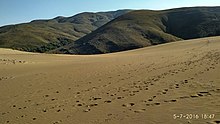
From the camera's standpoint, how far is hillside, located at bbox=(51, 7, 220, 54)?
3337 inches

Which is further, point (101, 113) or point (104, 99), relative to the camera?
point (104, 99)

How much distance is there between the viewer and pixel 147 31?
9944cm

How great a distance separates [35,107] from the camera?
29.7 feet

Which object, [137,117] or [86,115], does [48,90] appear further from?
[137,117]

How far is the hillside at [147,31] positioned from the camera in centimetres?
8475

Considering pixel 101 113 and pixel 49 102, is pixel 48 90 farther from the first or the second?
pixel 101 113

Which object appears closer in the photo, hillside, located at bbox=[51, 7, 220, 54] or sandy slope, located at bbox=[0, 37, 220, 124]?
sandy slope, located at bbox=[0, 37, 220, 124]

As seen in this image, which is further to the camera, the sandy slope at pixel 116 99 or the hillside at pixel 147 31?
the hillside at pixel 147 31

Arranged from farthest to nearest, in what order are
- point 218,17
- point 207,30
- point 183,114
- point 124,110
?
point 218,17 < point 207,30 < point 124,110 < point 183,114

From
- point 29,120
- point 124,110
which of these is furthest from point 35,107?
point 124,110

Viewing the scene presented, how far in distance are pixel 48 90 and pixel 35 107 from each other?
2580 mm


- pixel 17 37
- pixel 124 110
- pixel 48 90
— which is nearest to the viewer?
pixel 124 110

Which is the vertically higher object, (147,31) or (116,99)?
(116,99)

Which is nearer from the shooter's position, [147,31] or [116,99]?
[116,99]
